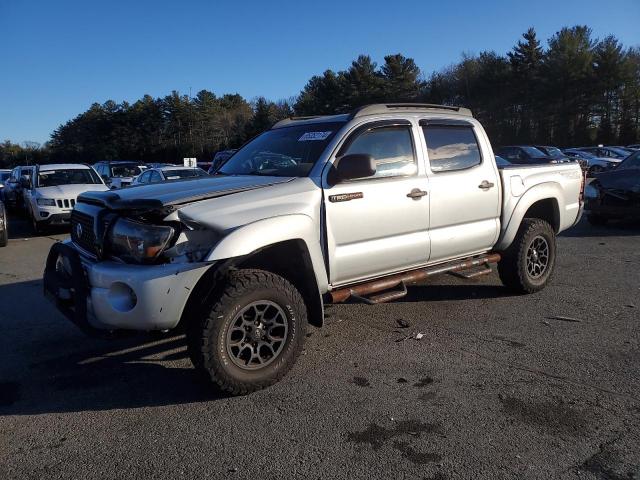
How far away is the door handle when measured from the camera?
4543 millimetres

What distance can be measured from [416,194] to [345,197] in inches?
31.6

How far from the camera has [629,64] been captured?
48.2 m

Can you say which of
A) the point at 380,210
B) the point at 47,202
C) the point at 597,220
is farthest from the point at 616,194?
the point at 47,202

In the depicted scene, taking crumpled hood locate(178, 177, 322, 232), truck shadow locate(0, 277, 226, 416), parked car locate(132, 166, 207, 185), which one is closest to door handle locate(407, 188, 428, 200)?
crumpled hood locate(178, 177, 322, 232)

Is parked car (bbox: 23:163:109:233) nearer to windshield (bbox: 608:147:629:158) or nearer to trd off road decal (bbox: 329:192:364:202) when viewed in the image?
trd off road decal (bbox: 329:192:364:202)

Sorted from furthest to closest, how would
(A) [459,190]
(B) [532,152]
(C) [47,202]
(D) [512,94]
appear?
(D) [512,94], (B) [532,152], (C) [47,202], (A) [459,190]

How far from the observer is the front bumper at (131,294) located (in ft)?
10.9

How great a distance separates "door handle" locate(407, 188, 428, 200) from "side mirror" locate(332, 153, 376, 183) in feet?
2.11

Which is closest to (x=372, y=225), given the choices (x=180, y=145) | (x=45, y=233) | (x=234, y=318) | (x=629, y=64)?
(x=234, y=318)

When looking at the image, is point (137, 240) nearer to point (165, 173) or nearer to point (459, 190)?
point (459, 190)

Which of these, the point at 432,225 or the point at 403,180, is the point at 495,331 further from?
the point at 403,180

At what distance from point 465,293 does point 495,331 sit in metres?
1.32

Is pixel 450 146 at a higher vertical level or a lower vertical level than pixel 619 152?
higher

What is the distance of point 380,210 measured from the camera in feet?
14.2
